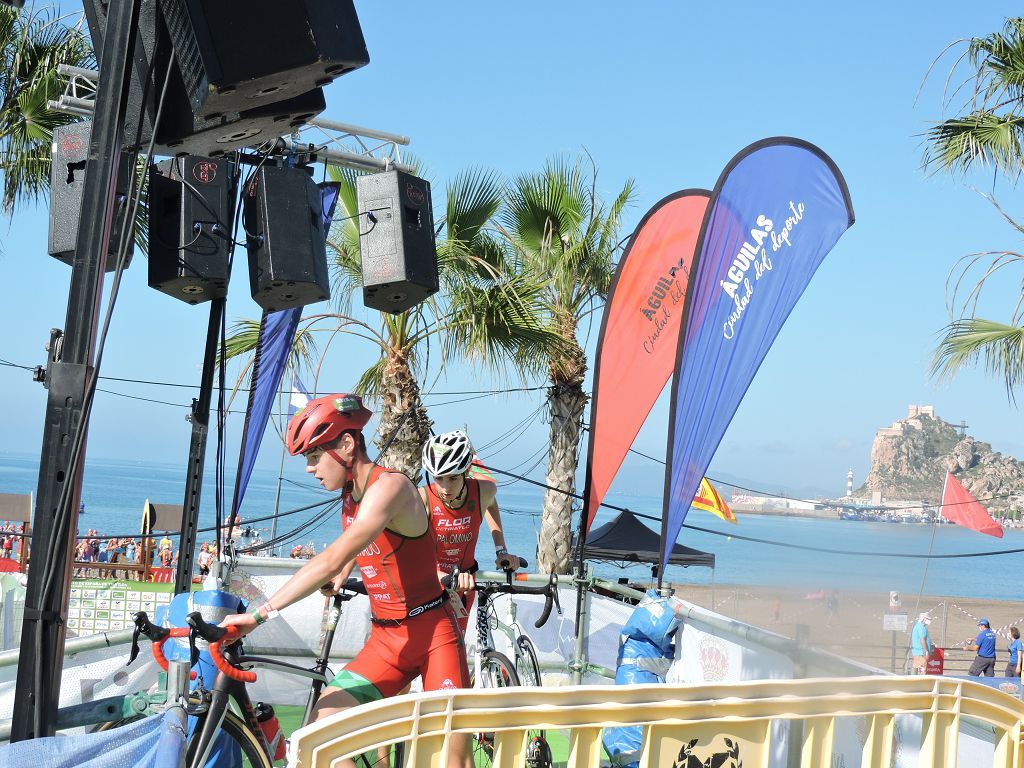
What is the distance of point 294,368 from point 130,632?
11.4 metres

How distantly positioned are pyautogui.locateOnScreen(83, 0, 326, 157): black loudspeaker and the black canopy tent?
14492mm

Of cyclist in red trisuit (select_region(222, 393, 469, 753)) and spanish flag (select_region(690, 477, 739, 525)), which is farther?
spanish flag (select_region(690, 477, 739, 525))

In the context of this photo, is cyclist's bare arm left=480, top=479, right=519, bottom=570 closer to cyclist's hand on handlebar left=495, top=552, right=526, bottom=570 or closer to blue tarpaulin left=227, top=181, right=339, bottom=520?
cyclist's hand on handlebar left=495, top=552, right=526, bottom=570

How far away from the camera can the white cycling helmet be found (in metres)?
5.74

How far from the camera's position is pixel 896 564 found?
2.81m

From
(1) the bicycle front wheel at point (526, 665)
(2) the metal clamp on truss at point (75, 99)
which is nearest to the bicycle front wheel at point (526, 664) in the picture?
(1) the bicycle front wheel at point (526, 665)

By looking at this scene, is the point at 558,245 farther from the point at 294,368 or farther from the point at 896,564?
the point at 896,564

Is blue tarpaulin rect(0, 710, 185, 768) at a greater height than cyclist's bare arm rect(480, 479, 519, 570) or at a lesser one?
lesser

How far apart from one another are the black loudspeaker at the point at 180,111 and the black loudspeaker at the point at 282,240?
4.99 ft

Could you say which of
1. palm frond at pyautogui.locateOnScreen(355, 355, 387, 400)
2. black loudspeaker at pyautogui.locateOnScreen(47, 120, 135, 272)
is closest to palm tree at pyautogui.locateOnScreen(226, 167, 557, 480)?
palm frond at pyautogui.locateOnScreen(355, 355, 387, 400)

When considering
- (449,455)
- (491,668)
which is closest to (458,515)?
(449,455)

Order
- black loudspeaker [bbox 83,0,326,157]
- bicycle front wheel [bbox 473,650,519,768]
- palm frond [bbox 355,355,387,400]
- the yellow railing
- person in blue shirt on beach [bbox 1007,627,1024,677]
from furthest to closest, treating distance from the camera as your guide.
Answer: person in blue shirt on beach [bbox 1007,627,1024,677], palm frond [bbox 355,355,387,400], bicycle front wheel [bbox 473,650,519,768], black loudspeaker [bbox 83,0,326,157], the yellow railing

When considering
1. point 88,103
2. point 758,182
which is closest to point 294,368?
point 88,103

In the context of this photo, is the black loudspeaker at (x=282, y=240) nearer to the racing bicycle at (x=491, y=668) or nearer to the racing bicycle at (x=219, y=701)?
the racing bicycle at (x=491, y=668)
